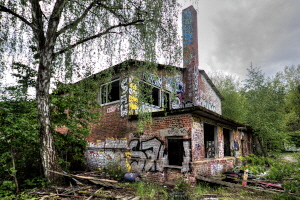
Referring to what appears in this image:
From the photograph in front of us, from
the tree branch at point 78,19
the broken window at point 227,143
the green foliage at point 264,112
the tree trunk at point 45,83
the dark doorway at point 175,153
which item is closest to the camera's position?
the tree branch at point 78,19

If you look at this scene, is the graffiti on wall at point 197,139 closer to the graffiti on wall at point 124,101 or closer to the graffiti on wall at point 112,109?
the graffiti on wall at point 124,101

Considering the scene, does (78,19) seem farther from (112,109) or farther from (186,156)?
(186,156)

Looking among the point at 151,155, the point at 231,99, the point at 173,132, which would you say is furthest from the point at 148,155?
the point at 231,99

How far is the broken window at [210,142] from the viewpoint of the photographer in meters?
9.98

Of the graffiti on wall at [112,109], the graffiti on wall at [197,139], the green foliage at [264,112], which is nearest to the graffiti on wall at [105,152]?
the graffiti on wall at [112,109]

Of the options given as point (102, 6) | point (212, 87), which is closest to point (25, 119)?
point (102, 6)

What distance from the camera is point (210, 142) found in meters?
10.7

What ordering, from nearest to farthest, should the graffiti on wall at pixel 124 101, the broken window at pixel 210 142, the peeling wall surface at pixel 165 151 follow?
1. the peeling wall surface at pixel 165 151
2. the graffiti on wall at pixel 124 101
3. the broken window at pixel 210 142

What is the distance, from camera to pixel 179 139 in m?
8.09

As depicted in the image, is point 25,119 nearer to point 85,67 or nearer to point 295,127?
point 85,67

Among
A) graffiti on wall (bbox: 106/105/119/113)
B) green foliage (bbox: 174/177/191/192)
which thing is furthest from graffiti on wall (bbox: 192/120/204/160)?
graffiti on wall (bbox: 106/105/119/113)

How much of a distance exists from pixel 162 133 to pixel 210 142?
4.15 m

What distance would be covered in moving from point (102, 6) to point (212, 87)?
13.0 m

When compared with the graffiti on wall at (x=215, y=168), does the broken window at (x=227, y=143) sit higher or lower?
higher
